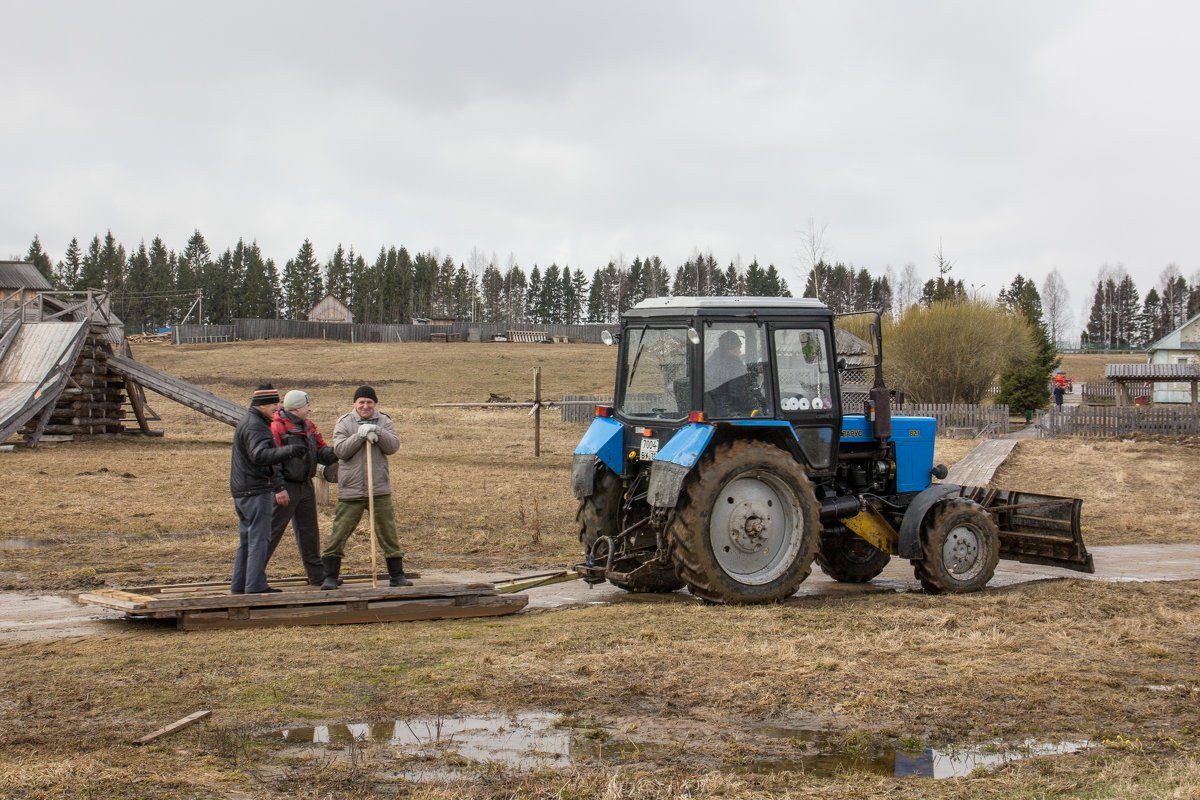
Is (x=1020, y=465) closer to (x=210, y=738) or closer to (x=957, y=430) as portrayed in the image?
(x=957, y=430)

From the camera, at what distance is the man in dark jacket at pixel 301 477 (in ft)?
28.6

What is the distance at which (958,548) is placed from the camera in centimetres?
980

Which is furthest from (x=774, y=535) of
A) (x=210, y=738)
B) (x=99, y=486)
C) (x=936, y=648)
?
(x=99, y=486)

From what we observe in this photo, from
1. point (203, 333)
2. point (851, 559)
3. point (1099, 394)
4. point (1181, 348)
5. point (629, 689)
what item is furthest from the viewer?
point (203, 333)

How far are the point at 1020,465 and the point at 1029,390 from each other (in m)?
23.2

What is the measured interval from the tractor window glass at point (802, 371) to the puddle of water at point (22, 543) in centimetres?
883

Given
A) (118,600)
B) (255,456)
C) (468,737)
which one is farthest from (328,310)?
(468,737)

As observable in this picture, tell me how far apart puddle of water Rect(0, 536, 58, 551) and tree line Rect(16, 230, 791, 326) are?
81542 mm

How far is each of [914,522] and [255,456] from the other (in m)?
5.77

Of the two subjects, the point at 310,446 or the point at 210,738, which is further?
the point at 310,446

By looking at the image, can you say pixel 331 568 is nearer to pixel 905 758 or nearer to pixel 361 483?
pixel 361 483

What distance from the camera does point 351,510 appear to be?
891 centimetres

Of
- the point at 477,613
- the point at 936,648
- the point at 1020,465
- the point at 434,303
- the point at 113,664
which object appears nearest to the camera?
the point at 113,664

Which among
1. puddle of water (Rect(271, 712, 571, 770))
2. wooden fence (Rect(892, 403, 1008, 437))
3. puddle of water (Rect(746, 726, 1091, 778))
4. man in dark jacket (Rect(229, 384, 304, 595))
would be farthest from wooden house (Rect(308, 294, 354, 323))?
puddle of water (Rect(746, 726, 1091, 778))
